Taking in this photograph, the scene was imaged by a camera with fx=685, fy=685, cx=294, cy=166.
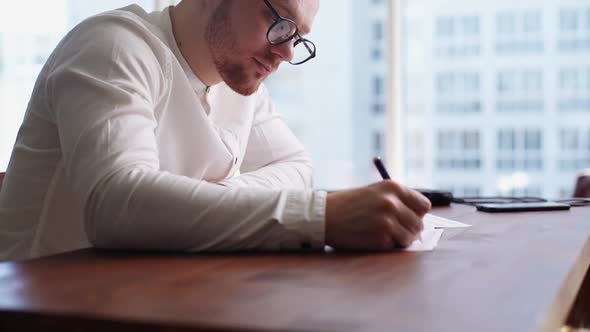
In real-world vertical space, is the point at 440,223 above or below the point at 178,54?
below

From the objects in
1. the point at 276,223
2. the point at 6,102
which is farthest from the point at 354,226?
the point at 6,102

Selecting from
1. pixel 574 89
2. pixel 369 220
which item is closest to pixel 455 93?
pixel 574 89

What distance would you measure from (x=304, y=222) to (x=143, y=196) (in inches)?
8.3

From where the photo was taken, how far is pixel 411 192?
0.93 meters

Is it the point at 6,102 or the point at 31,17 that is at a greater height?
the point at 31,17

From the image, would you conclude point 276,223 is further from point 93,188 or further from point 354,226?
point 93,188

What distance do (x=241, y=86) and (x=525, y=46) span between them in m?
3.21

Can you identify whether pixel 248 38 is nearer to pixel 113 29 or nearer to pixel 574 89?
pixel 113 29

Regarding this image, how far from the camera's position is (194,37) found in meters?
1.38

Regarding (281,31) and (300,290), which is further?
(281,31)

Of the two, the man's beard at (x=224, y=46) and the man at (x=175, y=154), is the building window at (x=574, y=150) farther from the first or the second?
the man's beard at (x=224, y=46)

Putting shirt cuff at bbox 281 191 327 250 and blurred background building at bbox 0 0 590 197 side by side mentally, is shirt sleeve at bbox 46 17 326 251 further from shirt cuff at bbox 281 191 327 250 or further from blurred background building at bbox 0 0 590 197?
blurred background building at bbox 0 0 590 197

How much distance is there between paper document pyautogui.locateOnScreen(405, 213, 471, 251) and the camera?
939mm

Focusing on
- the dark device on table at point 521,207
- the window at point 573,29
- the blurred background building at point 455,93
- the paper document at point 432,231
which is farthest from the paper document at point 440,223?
the window at point 573,29
